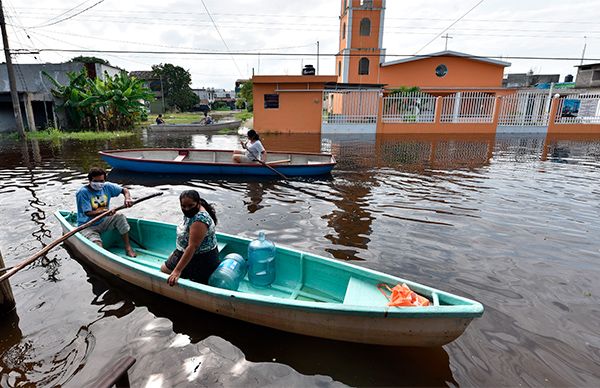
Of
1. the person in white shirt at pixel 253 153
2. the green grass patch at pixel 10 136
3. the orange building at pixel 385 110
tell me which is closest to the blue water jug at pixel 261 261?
the person in white shirt at pixel 253 153

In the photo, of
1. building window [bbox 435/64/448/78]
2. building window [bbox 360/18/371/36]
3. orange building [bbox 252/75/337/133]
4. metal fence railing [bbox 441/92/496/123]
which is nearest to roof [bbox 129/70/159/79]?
building window [bbox 360/18/371/36]

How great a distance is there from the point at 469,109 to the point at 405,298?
2470 cm

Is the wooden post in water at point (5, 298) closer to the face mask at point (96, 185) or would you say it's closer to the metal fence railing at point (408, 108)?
the face mask at point (96, 185)

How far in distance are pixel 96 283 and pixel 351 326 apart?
395 cm

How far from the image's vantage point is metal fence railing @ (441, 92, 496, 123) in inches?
953

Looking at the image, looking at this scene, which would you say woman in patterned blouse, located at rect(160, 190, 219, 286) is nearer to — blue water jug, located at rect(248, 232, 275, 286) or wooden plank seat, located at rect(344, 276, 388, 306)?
blue water jug, located at rect(248, 232, 275, 286)

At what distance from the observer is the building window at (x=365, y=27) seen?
35.8 meters

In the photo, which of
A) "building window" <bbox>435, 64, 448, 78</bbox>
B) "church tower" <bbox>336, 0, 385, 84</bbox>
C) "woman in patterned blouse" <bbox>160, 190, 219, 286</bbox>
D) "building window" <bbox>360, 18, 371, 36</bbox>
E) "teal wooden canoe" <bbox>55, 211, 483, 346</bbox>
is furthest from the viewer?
"building window" <bbox>360, 18, 371, 36</bbox>

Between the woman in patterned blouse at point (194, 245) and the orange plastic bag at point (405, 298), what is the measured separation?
7.48ft

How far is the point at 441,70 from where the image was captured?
3170 centimetres

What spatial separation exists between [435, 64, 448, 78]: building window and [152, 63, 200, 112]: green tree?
38755 mm

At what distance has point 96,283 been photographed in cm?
521

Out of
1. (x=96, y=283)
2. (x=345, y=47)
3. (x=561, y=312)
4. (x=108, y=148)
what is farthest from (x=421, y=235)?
(x=345, y=47)

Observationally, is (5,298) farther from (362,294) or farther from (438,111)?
(438,111)
